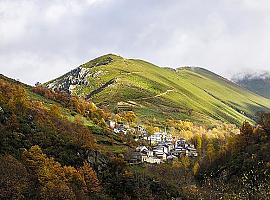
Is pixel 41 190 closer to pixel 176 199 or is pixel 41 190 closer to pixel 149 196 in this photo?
pixel 149 196

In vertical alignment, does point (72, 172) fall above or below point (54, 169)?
below

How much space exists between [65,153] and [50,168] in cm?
1390

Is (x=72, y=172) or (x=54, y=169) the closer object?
(x=54, y=169)

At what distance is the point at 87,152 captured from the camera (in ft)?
376

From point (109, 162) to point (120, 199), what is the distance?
1525 cm

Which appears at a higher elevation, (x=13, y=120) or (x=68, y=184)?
(x=13, y=120)

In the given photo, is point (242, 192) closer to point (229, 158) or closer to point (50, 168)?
point (229, 158)

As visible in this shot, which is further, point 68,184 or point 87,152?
point 87,152

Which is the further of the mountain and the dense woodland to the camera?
the dense woodland

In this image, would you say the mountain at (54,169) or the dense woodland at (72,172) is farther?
the dense woodland at (72,172)

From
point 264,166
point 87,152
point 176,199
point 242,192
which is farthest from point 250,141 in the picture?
point 87,152

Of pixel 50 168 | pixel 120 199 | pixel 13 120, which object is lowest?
pixel 120 199

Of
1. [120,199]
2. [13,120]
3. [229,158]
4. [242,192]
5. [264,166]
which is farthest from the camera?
[229,158]

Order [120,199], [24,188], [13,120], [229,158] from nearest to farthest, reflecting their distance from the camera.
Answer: [24,188]
[120,199]
[13,120]
[229,158]
